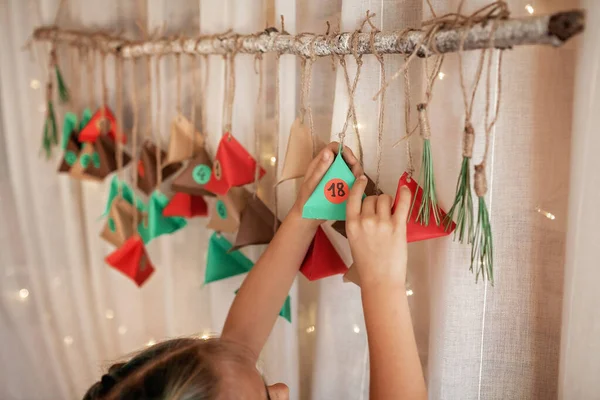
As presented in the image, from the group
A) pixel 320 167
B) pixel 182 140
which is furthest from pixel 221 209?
pixel 320 167

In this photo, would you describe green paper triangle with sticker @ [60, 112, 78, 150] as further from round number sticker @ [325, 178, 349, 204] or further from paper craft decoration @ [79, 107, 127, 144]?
round number sticker @ [325, 178, 349, 204]

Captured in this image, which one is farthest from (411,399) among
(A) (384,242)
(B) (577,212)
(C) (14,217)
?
(C) (14,217)

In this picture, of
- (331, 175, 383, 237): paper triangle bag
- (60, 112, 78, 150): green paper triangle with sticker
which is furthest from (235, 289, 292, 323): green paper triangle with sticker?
(60, 112, 78, 150): green paper triangle with sticker

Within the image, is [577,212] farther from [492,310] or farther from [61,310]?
[61,310]

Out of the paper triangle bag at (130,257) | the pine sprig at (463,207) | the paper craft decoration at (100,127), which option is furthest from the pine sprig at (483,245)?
the paper craft decoration at (100,127)

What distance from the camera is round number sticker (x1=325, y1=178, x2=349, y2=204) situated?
0.69m

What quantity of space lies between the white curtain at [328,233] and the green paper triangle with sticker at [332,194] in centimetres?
13

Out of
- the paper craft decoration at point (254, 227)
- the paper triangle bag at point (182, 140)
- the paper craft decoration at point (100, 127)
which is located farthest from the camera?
the paper craft decoration at point (100, 127)

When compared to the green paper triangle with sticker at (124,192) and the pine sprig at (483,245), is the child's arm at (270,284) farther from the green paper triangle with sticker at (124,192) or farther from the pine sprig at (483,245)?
the green paper triangle with sticker at (124,192)

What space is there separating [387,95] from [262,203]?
0.85ft

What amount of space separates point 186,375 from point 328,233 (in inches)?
13.0

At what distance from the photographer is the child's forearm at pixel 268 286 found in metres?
0.79

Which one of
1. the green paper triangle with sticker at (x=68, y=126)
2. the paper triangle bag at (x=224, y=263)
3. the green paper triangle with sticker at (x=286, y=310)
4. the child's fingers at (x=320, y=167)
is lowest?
the green paper triangle with sticker at (x=286, y=310)

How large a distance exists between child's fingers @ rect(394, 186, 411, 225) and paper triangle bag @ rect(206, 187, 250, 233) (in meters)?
0.34
